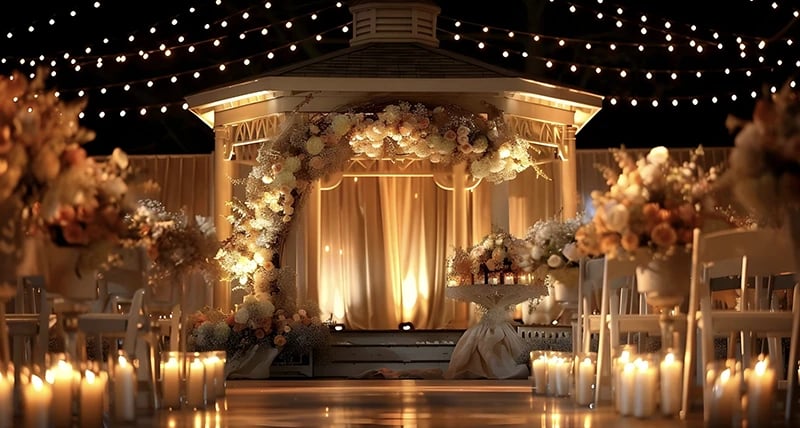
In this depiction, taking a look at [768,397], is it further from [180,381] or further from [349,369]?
[349,369]

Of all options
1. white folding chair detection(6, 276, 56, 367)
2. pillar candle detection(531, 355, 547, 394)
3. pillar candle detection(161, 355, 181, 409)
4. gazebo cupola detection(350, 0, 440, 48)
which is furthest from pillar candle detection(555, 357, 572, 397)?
gazebo cupola detection(350, 0, 440, 48)

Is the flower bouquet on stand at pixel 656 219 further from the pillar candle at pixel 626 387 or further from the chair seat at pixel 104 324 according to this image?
the chair seat at pixel 104 324

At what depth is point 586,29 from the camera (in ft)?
69.5

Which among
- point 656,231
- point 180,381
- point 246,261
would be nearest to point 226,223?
point 246,261

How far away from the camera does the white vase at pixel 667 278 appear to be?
6621 mm

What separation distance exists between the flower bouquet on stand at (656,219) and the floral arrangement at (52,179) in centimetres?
222

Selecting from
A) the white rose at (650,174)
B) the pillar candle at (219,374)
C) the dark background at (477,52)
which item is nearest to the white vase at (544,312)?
the pillar candle at (219,374)

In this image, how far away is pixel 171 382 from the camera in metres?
7.42

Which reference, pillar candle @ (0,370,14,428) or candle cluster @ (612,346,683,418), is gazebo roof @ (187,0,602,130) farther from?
pillar candle @ (0,370,14,428)

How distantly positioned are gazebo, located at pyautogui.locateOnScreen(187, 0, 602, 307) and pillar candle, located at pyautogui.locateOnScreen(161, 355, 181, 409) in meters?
5.92

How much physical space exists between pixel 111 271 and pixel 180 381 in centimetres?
85

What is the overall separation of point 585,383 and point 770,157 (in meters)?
2.74

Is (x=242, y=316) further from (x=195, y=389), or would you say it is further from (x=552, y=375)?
(x=195, y=389)

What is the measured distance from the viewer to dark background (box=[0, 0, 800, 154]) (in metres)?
20.2
